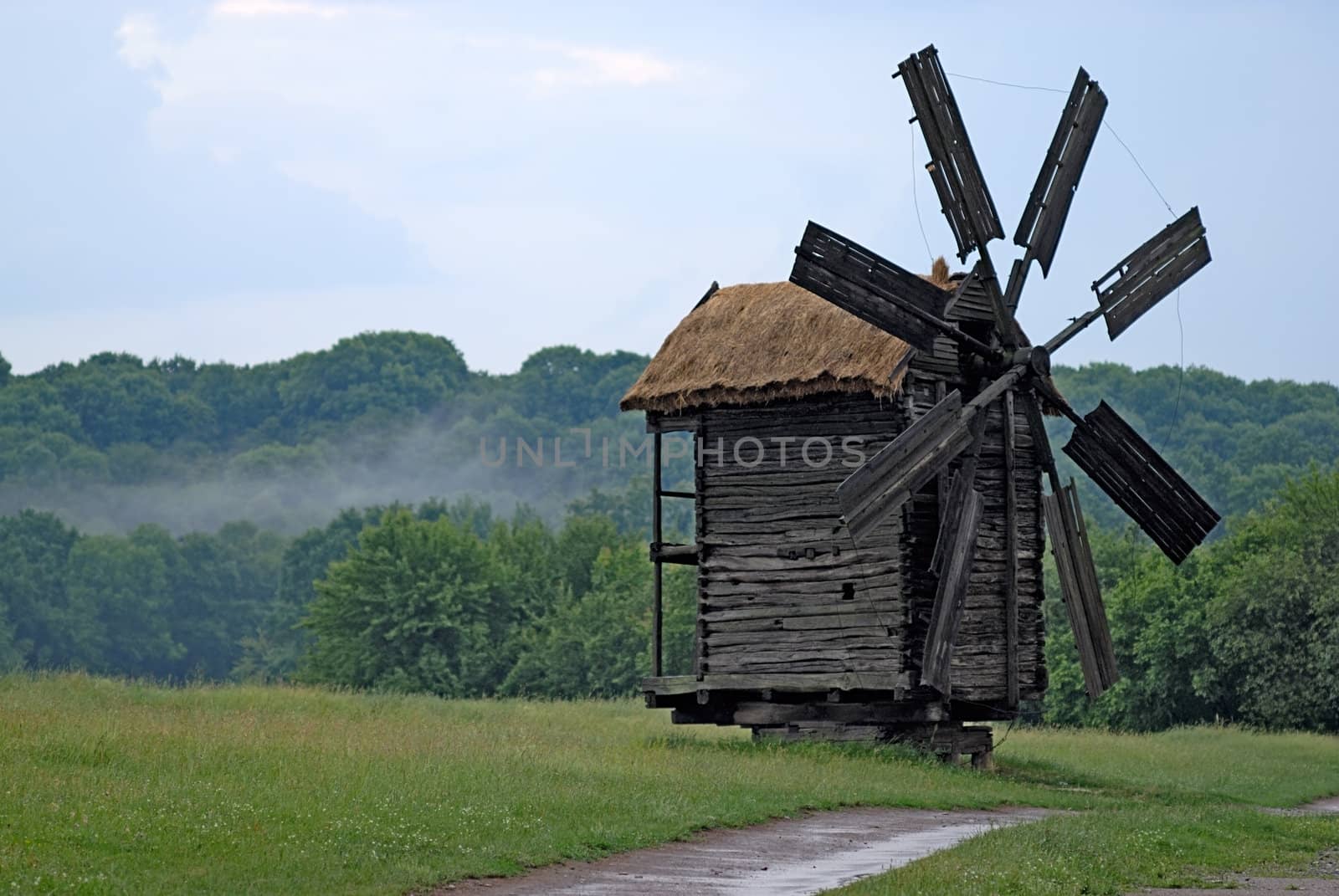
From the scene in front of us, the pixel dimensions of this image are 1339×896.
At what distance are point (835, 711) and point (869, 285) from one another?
6437 millimetres

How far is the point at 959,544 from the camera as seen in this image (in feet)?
80.4

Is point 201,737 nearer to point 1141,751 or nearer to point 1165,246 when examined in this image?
point 1165,246

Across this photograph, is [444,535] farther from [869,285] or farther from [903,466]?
[903,466]

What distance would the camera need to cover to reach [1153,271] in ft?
87.2

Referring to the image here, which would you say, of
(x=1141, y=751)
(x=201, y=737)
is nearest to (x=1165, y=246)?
(x=1141, y=751)

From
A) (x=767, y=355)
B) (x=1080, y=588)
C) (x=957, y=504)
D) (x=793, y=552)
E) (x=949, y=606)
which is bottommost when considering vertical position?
(x=949, y=606)

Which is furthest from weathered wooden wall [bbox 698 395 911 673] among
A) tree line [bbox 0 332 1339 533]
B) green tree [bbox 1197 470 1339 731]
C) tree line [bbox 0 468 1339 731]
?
tree line [bbox 0 332 1339 533]

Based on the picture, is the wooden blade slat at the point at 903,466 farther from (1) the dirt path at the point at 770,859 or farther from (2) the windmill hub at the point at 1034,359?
(1) the dirt path at the point at 770,859

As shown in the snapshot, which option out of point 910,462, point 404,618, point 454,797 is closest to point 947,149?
point 910,462

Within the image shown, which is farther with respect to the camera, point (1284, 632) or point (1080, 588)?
point (1284, 632)

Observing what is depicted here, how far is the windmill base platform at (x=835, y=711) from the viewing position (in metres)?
25.9

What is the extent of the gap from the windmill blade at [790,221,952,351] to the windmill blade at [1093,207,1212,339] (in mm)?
3025

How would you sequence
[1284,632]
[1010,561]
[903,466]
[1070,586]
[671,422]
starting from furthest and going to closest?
[1284,632] → [671,422] → [1010,561] → [1070,586] → [903,466]

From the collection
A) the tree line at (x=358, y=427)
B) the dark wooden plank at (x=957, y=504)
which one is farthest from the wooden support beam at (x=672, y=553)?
the tree line at (x=358, y=427)
